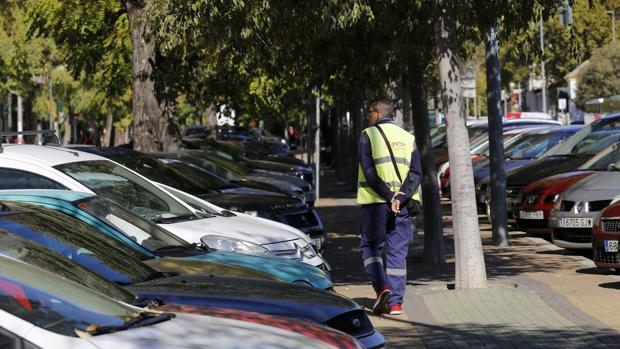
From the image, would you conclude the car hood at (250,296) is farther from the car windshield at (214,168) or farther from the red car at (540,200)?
the car windshield at (214,168)

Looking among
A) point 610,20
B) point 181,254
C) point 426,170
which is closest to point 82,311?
point 181,254

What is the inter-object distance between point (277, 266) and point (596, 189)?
774 centimetres

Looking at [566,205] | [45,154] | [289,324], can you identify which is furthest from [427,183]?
[289,324]

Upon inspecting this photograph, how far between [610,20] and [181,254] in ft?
264

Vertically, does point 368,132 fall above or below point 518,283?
above

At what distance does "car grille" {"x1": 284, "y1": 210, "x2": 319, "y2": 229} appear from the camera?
14.3 meters

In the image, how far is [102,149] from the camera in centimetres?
1464

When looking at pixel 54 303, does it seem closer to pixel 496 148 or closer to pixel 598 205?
pixel 598 205

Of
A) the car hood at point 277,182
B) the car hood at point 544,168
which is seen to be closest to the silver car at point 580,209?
the car hood at point 544,168

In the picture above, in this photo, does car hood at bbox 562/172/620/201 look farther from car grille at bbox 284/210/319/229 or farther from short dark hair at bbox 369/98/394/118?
short dark hair at bbox 369/98/394/118

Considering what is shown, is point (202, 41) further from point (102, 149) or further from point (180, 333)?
point (180, 333)

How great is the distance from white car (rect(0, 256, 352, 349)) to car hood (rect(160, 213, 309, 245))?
5.11 meters

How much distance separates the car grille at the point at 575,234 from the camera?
15320 millimetres

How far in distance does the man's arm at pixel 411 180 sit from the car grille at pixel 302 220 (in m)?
3.46
